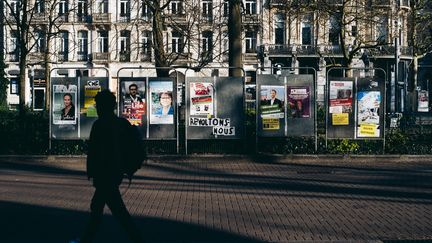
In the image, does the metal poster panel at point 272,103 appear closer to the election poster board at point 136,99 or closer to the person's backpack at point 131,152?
the election poster board at point 136,99

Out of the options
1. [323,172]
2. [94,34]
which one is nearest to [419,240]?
[323,172]

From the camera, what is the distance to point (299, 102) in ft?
62.2

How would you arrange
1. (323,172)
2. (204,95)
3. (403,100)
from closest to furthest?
(323,172) → (204,95) → (403,100)

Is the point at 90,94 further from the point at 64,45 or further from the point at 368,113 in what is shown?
the point at 64,45

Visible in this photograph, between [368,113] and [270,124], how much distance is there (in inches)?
120

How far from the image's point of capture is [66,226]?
9.02m

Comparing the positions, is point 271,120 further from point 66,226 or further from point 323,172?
point 66,226

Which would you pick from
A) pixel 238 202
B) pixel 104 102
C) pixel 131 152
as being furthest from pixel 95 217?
pixel 238 202

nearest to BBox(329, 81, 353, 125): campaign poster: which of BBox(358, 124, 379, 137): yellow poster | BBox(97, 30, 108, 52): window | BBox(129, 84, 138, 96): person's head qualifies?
BBox(358, 124, 379, 137): yellow poster

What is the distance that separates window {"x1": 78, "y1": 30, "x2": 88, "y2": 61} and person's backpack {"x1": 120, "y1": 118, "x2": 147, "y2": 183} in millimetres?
51569

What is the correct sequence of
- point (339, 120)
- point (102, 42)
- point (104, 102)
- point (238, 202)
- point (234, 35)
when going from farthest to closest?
point (102, 42), point (234, 35), point (339, 120), point (238, 202), point (104, 102)

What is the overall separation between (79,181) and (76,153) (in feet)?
15.2

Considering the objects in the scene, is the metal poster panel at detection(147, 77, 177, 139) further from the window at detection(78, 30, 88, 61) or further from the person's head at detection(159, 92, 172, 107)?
the window at detection(78, 30, 88, 61)

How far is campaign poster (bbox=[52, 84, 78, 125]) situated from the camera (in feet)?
61.7
